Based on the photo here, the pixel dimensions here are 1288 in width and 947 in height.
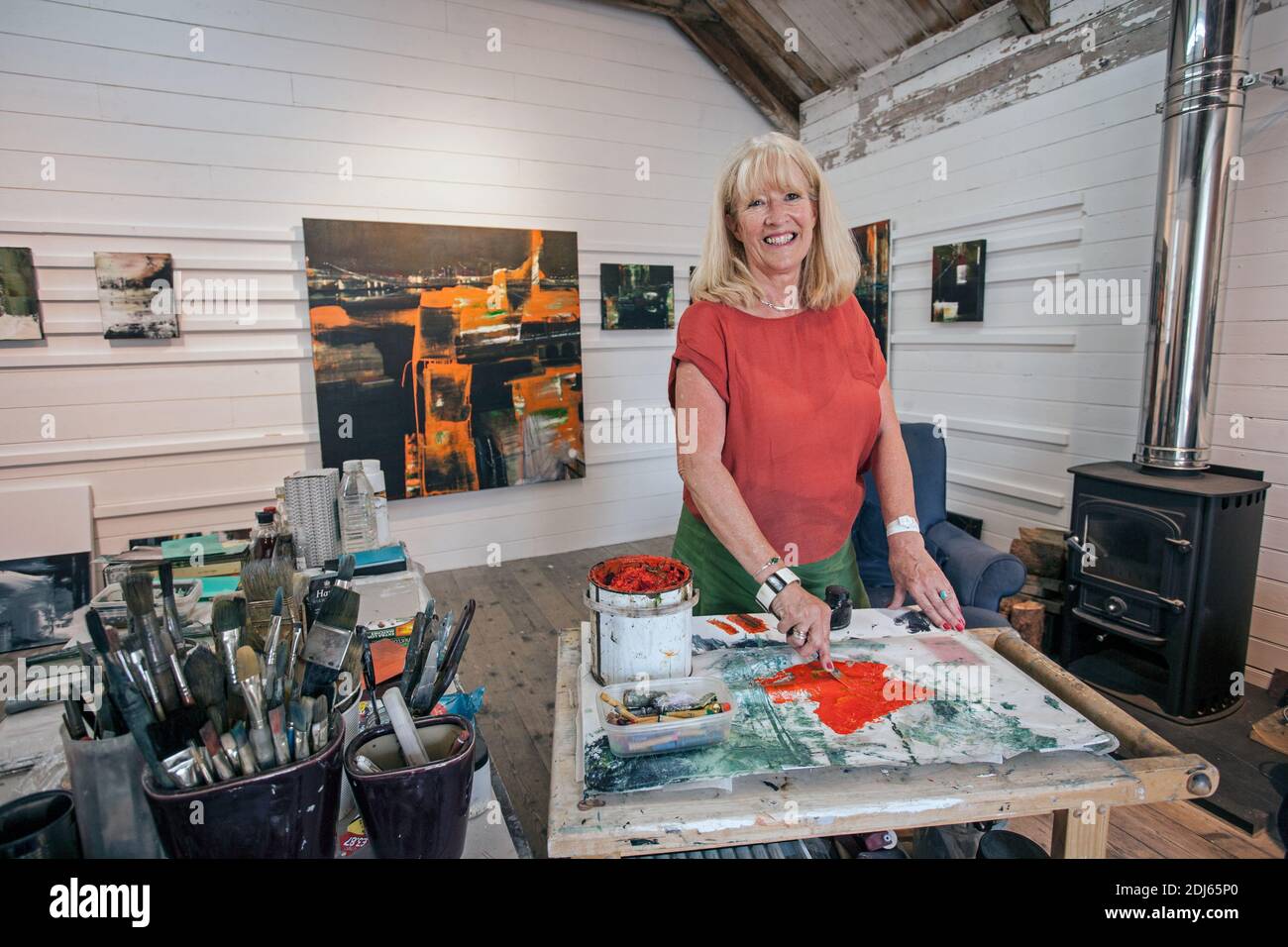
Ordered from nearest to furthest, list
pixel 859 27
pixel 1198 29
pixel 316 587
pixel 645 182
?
pixel 316 587
pixel 1198 29
pixel 859 27
pixel 645 182

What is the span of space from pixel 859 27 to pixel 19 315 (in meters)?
4.45

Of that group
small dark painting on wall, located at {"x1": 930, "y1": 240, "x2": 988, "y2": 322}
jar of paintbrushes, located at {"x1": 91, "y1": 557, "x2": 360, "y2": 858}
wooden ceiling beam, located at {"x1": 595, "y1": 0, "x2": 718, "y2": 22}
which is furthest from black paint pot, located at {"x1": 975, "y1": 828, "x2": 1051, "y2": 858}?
wooden ceiling beam, located at {"x1": 595, "y1": 0, "x2": 718, "y2": 22}

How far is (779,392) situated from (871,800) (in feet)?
2.75

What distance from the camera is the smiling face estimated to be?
145 centimetres

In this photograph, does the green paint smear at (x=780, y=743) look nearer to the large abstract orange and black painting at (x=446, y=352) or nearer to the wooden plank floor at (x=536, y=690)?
the wooden plank floor at (x=536, y=690)

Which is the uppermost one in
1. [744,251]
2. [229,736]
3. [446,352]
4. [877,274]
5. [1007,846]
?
[877,274]

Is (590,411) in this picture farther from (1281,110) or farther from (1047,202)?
(1281,110)

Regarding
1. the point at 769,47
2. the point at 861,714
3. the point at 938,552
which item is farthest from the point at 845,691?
the point at 769,47

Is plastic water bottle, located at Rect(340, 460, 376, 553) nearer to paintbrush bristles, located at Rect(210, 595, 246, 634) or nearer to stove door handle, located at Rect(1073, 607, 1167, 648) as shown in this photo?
paintbrush bristles, located at Rect(210, 595, 246, 634)

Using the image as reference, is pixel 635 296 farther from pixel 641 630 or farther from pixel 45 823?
pixel 45 823

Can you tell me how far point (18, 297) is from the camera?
315cm

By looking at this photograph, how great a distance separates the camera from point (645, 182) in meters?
4.51

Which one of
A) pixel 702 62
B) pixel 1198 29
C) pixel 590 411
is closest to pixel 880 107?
pixel 702 62

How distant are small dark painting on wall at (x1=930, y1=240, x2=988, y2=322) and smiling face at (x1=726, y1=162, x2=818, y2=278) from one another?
8.40 feet
